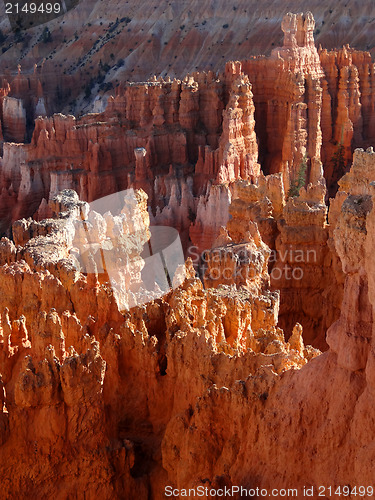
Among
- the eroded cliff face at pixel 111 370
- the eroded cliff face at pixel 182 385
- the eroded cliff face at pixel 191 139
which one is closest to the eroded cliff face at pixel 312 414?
the eroded cliff face at pixel 182 385

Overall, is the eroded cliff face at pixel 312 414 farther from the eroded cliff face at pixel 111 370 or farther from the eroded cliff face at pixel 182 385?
the eroded cliff face at pixel 111 370

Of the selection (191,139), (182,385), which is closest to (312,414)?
(182,385)

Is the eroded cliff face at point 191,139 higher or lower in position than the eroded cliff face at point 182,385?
higher

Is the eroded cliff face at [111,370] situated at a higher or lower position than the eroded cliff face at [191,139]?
lower

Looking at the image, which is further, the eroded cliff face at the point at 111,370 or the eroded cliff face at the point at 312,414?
the eroded cliff face at the point at 111,370

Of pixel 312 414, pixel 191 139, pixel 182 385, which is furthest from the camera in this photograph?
pixel 191 139

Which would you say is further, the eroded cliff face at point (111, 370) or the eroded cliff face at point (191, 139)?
the eroded cliff face at point (191, 139)

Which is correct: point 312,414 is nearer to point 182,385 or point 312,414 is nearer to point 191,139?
point 182,385

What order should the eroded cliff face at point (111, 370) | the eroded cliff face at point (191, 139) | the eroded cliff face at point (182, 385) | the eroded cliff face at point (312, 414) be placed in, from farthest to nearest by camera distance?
1. the eroded cliff face at point (191, 139)
2. the eroded cliff face at point (111, 370)
3. the eroded cliff face at point (182, 385)
4. the eroded cliff face at point (312, 414)

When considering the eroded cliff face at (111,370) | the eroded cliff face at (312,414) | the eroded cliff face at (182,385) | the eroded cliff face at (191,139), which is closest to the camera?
the eroded cliff face at (312,414)

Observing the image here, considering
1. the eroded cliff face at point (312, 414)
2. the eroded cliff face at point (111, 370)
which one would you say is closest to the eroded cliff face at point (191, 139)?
the eroded cliff face at point (111, 370)

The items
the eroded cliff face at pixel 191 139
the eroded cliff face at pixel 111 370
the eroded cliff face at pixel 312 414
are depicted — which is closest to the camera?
the eroded cliff face at pixel 312 414

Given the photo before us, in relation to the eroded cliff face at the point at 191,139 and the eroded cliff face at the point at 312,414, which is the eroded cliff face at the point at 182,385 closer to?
the eroded cliff face at the point at 312,414

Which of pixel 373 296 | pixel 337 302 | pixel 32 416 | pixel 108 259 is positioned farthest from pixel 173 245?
pixel 373 296
